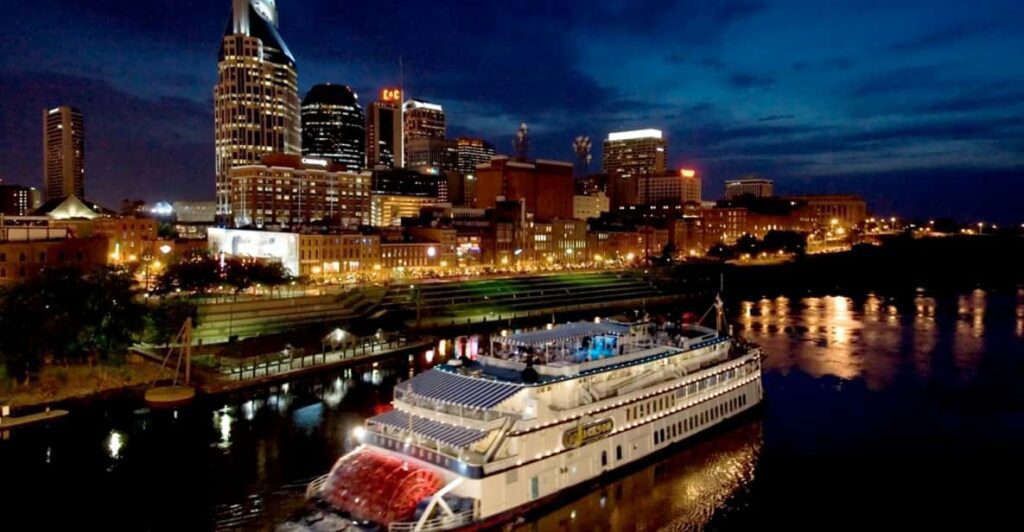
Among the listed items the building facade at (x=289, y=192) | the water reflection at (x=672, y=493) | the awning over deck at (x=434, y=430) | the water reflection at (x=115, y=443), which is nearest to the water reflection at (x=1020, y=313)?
the water reflection at (x=672, y=493)

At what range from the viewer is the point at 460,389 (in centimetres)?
2991

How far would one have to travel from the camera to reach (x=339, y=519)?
26641 mm

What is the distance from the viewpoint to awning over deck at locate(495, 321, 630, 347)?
37.9 m

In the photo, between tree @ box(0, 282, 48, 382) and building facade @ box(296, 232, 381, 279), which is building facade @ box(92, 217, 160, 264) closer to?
building facade @ box(296, 232, 381, 279)

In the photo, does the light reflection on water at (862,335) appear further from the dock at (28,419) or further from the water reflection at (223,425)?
the dock at (28,419)

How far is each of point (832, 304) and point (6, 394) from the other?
102301 mm

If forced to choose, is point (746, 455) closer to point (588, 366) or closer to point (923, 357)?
point (588, 366)

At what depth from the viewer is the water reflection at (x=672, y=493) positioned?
2891cm

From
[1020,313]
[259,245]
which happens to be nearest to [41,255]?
[259,245]

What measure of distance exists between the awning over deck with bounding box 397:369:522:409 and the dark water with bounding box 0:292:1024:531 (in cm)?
502

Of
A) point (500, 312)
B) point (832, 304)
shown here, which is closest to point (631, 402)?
point (500, 312)

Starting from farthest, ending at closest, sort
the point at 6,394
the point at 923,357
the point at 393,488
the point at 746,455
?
the point at 923,357 < the point at 6,394 < the point at 746,455 < the point at 393,488

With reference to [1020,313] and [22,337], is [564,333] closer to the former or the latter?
[22,337]

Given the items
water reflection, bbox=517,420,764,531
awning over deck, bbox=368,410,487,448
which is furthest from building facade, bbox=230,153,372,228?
awning over deck, bbox=368,410,487,448
